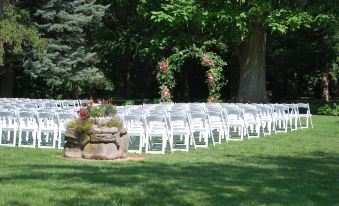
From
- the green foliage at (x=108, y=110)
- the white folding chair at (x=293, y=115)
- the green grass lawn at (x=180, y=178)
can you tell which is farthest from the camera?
the white folding chair at (x=293, y=115)

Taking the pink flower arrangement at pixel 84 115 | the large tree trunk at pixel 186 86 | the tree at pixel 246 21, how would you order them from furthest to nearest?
the large tree trunk at pixel 186 86
the tree at pixel 246 21
the pink flower arrangement at pixel 84 115

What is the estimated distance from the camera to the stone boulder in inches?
432

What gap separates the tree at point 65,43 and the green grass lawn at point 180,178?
54.6 ft

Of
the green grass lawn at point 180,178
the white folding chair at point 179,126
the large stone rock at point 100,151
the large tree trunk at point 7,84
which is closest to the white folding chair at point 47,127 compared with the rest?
the green grass lawn at point 180,178

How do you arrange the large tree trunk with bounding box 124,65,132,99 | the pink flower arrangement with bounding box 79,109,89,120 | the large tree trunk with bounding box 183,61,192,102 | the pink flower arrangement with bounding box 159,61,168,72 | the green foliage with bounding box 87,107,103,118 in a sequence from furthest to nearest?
the large tree trunk with bounding box 124,65,132,99 → the large tree trunk with bounding box 183,61,192,102 → the pink flower arrangement with bounding box 159,61,168,72 → the green foliage with bounding box 87,107,103,118 → the pink flower arrangement with bounding box 79,109,89,120

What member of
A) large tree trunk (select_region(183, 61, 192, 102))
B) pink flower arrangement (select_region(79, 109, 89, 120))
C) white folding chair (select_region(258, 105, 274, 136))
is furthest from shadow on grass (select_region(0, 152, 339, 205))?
large tree trunk (select_region(183, 61, 192, 102))

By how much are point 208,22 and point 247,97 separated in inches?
180

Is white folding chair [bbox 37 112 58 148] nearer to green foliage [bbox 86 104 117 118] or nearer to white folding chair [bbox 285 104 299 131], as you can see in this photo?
green foliage [bbox 86 104 117 118]

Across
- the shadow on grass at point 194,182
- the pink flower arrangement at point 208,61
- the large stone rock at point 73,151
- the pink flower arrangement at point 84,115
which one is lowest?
the shadow on grass at point 194,182

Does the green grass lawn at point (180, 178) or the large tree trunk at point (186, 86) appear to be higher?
the large tree trunk at point (186, 86)

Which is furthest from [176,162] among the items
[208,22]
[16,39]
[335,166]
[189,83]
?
[189,83]

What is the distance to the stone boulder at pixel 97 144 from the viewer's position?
11.0 metres

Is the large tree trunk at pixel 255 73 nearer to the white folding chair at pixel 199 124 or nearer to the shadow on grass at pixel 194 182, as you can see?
the white folding chair at pixel 199 124

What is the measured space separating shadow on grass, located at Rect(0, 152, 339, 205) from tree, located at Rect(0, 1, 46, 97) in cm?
1840
